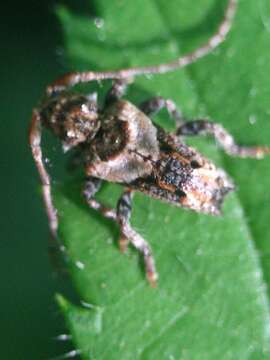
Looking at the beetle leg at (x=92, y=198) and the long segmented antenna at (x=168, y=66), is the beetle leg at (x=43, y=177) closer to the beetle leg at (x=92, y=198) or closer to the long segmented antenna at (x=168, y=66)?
the beetle leg at (x=92, y=198)

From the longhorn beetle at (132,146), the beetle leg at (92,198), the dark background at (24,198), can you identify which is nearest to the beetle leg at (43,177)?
the longhorn beetle at (132,146)

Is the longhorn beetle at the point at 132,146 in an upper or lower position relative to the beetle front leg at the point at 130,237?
upper

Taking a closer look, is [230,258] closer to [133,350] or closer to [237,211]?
[237,211]

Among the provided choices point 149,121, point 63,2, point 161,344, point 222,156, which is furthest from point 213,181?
point 63,2

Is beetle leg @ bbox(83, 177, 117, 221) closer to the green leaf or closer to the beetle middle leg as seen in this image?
the beetle middle leg

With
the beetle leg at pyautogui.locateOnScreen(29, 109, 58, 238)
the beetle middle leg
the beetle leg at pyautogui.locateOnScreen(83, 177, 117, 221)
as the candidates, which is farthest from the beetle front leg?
the beetle leg at pyautogui.locateOnScreen(29, 109, 58, 238)

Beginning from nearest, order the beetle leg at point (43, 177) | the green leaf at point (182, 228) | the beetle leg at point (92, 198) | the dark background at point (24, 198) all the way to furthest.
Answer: the green leaf at point (182, 228)
the beetle leg at point (43, 177)
the beetle leg at point (92, 198)
the dark background at point (24, 198)

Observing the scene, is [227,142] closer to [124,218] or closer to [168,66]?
[168,66]
